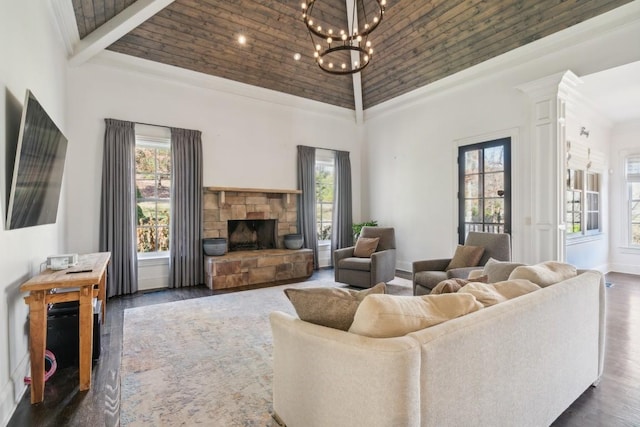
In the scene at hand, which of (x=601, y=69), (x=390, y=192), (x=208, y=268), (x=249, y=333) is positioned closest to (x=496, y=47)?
(x=601, y=69)

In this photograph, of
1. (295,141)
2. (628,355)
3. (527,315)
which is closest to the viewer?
(527,315)

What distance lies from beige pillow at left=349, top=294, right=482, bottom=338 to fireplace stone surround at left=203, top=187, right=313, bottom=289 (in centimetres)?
411

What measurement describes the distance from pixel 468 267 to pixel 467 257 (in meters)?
0.15

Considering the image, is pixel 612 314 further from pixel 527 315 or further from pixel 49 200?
pixel 49 200

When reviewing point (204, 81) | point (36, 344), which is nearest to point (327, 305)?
point (36, 344)

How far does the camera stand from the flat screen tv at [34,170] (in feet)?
6.71

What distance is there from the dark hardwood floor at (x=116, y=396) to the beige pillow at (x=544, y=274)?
83cm

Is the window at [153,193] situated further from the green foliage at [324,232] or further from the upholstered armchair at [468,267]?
the upholstered armchair at [468,267]

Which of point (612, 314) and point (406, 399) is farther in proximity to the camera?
point (612, 314)

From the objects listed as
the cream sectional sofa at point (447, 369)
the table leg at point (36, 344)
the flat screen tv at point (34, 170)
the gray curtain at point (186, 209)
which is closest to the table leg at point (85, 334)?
the table leg at point (36, 344)

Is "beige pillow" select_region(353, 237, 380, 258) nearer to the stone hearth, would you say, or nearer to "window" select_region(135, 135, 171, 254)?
the stone hearth

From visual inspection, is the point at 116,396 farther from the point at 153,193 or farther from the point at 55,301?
the point at 153,193

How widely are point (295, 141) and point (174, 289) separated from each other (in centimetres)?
358

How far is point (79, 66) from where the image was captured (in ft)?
14.6
